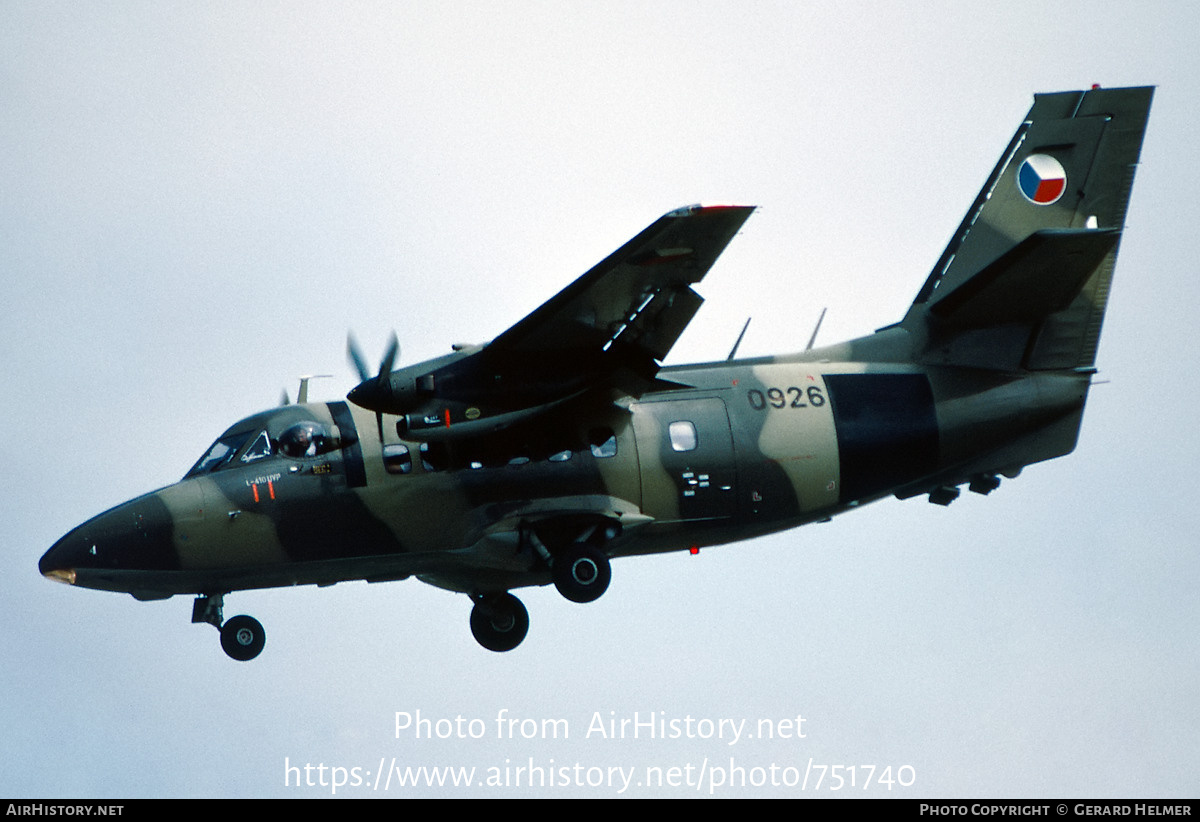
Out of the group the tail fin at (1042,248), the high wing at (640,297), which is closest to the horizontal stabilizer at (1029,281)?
the tail fin at (1042,248)

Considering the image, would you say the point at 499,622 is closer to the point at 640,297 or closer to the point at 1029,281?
the point at 640,297

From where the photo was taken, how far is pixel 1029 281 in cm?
2000

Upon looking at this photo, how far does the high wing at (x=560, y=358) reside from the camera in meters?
17.5

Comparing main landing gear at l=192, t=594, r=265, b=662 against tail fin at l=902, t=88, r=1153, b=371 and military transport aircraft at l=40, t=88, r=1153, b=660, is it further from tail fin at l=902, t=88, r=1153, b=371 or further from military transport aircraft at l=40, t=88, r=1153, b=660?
tail fin at l=902, t=88, r=1153, b=371

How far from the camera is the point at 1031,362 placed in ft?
67.7

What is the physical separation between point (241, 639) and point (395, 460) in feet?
9.29

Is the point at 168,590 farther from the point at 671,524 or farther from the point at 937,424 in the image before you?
the point at 937,424

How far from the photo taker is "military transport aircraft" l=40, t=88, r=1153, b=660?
18.3 metres

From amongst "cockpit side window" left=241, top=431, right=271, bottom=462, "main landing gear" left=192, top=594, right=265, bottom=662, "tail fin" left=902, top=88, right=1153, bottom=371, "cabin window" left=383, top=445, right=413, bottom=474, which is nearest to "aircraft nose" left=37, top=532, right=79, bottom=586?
"main landing gear" left=192, top=594, right=265, bottom=662

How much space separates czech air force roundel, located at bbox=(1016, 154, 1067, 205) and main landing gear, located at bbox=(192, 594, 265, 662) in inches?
466

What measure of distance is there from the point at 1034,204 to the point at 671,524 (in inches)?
275

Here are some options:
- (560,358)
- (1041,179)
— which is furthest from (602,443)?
(1041,179)

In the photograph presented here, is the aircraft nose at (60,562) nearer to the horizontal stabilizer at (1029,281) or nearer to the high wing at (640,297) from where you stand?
the high wing at (640,297)

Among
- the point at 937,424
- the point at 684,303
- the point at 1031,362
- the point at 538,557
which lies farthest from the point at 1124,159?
the point at 538,557
